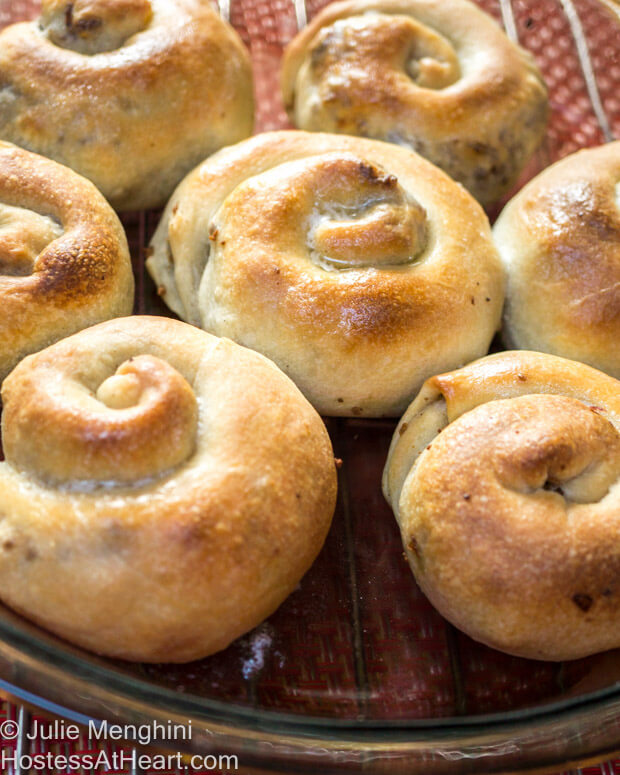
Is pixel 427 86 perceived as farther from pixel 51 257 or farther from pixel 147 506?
pixel 147 506

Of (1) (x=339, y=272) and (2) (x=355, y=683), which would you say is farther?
(1) (x=339, y=272)

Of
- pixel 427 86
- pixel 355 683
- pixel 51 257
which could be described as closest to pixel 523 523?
pixel 355 683

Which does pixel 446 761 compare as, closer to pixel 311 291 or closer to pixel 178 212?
pixel 311 291

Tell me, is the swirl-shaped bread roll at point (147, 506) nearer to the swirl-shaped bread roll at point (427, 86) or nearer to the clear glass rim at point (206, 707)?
the clear glass rim at point (206, 707)

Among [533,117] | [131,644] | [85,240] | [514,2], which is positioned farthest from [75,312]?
[514,2]

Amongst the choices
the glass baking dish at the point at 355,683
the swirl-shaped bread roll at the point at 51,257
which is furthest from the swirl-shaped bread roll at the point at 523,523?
the swirl-shaped bread roll at the point at 51,257

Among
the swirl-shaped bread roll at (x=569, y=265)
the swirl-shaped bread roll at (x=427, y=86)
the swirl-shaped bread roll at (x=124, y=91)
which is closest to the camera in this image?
the swirl-shaped bread roll at (x=569, y=265)

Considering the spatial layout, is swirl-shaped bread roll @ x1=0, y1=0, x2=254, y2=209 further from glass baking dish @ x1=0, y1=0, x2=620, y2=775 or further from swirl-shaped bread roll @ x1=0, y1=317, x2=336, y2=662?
swirl-shaped bread roll @ x1=0, y1=317, x2=336, y2=662
